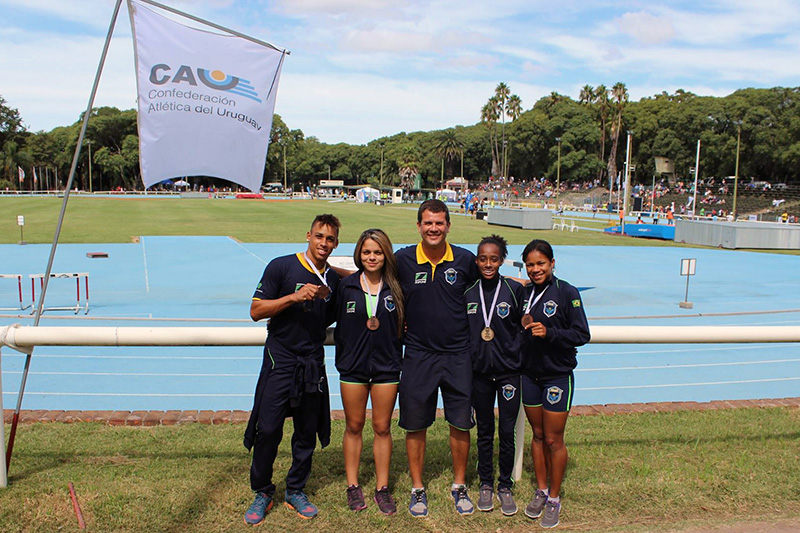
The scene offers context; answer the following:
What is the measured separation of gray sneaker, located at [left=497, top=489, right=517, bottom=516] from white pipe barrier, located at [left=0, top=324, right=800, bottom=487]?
13.6 inches

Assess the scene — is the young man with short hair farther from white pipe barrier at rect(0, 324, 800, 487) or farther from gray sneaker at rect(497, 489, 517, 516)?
white pipe barrier at rect(0, 324, 800, 487)

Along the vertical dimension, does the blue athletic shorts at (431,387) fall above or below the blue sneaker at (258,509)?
above

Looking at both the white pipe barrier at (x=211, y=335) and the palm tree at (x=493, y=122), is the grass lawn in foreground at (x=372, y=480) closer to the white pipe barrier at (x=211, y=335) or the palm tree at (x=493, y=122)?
the white pipe barrier at (x=211, y=335)

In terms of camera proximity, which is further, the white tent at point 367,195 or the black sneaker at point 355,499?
the white tent at point 367,195

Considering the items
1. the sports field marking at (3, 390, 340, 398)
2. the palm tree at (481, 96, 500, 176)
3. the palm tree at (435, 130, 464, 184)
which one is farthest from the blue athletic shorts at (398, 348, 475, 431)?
the palm tree at (435, 130, 464, 184)

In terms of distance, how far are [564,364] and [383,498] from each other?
52.6 inches

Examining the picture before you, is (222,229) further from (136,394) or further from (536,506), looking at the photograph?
(536,506)

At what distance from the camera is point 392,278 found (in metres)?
3.85

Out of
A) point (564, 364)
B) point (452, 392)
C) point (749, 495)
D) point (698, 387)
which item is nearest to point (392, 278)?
point (452, 392)

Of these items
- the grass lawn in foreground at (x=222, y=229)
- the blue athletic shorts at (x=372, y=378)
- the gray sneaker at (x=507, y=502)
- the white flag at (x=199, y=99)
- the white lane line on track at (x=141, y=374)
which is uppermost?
the white flag at (x=199, y=99)

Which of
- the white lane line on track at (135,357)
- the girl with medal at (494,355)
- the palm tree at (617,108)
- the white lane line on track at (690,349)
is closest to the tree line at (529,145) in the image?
the palm tree at (617,108)

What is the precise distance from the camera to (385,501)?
369 cm

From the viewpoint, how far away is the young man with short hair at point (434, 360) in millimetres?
3795

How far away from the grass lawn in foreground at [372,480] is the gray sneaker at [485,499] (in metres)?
0.06
